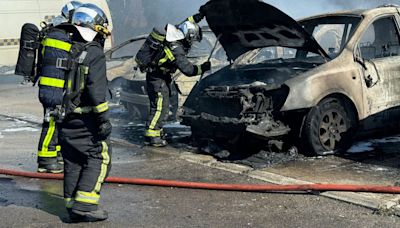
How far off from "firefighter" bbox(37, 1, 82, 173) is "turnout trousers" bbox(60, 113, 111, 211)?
0.75 metres

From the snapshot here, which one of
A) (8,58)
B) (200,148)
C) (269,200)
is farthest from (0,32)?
(269,200)

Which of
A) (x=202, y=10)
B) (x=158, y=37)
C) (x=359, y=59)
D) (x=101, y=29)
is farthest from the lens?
(x=158, y=37)

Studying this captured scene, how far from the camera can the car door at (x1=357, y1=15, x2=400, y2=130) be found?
6.73 m

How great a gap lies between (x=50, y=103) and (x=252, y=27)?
282 centimetres

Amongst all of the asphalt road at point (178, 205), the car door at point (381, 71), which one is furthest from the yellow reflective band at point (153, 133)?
the car door at point (381, 71)

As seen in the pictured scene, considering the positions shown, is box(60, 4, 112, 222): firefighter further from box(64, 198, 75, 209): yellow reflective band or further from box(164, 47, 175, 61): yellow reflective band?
box(164, 47, 175, 61): yellow reflective band

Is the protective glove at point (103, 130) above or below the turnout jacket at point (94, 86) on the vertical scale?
below

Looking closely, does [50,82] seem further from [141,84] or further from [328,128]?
[141,84]

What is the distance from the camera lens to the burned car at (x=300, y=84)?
20.7 feet

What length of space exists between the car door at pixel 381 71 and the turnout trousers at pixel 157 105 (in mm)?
2695

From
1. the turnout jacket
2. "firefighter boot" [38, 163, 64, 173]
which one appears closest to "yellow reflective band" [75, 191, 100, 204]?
the turnout jacket

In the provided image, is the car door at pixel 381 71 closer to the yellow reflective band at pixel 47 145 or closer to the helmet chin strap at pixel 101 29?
the helmet chin strap at pixel 101 29

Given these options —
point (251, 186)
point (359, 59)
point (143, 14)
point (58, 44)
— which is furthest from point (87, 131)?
point (143, 14)

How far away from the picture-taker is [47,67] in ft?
17.5
